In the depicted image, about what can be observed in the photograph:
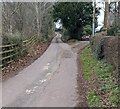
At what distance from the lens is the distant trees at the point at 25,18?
3158 centimetres

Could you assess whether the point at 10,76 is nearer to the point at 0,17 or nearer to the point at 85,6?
the point at 0,17

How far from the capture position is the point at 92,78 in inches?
529

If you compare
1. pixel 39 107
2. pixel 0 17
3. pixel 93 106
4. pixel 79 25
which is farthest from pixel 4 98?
pixel 79 25

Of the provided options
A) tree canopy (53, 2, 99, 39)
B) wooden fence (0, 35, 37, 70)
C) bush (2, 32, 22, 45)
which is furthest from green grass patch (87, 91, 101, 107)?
tree canopy (53, 2, 99, 39)

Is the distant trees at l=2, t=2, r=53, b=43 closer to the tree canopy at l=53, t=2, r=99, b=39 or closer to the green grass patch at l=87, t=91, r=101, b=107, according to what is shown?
the tree canopy at l=53, t=2, r=99, b=39

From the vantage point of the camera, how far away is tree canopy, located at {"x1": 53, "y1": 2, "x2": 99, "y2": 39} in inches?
1703

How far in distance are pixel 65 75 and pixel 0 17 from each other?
17047 mm

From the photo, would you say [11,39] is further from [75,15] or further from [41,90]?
[75,15]

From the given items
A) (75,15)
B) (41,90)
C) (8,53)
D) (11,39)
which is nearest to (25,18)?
(75,15)

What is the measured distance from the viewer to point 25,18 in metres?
39.2

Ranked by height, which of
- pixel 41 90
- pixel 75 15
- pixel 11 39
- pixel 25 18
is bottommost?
pixel 41 90

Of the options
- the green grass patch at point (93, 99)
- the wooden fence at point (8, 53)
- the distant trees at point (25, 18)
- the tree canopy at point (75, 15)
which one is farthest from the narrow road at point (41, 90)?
the tree canopy at point (75, 15)

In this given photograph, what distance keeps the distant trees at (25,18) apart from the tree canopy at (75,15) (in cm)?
326

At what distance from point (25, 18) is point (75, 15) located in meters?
7.39
